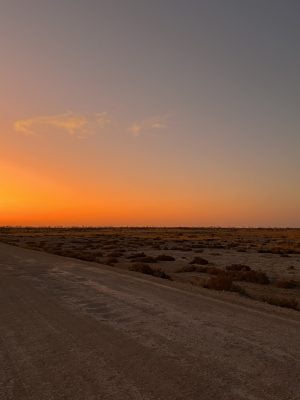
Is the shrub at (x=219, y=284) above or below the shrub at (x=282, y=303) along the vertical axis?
above

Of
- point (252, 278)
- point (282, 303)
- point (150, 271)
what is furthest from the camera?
point (150, 271)

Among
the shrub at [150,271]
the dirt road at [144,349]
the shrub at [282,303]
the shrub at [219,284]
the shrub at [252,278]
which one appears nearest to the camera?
the dirt road at [144,349]

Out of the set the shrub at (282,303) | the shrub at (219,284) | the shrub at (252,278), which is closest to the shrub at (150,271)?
the shrub at (252,278)

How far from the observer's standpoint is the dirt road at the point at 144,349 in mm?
6082

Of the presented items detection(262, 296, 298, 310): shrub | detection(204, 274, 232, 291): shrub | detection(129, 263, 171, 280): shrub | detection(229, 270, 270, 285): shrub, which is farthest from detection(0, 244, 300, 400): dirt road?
detection(229, 270, 270, 285): shrub

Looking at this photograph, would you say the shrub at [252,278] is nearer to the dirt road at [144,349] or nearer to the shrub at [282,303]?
the shrub at [282,303]

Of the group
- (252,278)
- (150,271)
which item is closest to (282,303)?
(252,278)

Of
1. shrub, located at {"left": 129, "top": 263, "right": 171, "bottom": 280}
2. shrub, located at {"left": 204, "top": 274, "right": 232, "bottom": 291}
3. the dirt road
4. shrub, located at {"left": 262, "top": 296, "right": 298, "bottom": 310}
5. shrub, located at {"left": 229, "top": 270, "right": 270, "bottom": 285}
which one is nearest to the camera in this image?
the dirt road

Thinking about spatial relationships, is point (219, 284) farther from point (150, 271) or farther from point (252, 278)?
point (150, 271)

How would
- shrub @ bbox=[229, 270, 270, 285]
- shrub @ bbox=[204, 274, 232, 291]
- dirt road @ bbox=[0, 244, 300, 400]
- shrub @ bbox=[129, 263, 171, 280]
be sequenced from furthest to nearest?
1. shrub @ bbox=[229, 270, 270, 285]
2. shrub @ bbox=[129, 263, 171, 280]
3. shrub @ bbox=[204, 274, 232, 291]
4. dirt road @ bbox=[0, 244, 300, 400]

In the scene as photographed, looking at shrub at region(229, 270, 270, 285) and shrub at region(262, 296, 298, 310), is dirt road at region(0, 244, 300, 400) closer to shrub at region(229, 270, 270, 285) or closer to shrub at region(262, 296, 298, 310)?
shrub at region(262, 296, 298, 310)

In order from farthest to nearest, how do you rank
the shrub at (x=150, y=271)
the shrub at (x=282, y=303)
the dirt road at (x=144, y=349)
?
1. the shrub at (x=150, y=271)
2. the shrub at (x=282, y=303)
3. the dirt road at (x=144, y=349)

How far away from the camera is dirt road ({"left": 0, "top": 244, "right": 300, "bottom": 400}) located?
608cm

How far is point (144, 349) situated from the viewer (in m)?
8.13
